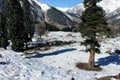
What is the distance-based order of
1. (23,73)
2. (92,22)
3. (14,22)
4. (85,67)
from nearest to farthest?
1. (23,73)
2. (92,22)
3. (85,67)
4. (14,22)

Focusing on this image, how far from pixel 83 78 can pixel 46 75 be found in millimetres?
4537

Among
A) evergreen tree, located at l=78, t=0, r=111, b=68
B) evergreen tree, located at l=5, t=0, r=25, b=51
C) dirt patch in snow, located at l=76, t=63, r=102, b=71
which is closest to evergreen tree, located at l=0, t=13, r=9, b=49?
evergreen tree, located at l=5, t=0, r=25, b=51

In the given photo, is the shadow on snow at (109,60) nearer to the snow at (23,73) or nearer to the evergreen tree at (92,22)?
the evergreen tree at (92,22)

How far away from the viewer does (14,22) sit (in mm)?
56469

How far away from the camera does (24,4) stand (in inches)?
3440

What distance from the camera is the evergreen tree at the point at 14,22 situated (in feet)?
181

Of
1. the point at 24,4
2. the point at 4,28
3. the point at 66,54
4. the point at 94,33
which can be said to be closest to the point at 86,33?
the point at 94,33

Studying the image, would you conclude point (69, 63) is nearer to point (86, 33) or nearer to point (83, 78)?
point (86, 33)

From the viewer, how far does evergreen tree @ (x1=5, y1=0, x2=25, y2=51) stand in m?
55.3

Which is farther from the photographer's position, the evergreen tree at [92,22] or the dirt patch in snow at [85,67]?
the evergreen tree at [92,22]

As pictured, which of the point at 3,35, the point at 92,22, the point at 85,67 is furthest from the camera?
the point at 3,35

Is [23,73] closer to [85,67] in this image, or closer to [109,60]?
[85,67]

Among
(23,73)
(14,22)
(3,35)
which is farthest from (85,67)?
(3,35)

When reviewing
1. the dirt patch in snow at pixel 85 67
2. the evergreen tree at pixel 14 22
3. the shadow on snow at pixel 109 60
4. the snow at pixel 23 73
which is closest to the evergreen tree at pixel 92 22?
the dirt patch in snow at pixel 85 67
